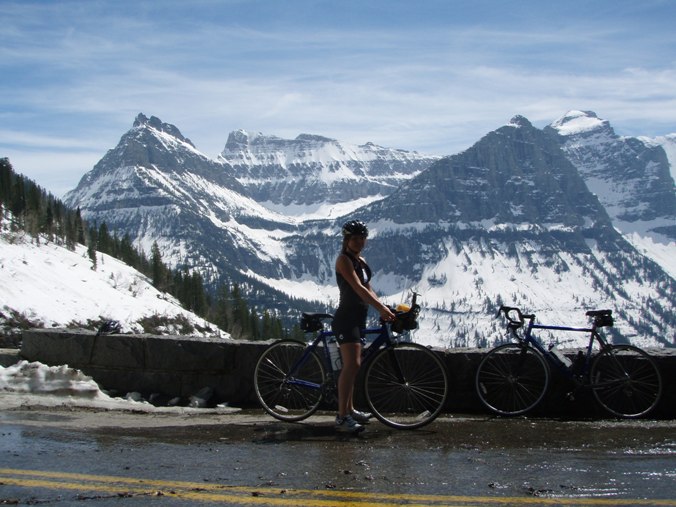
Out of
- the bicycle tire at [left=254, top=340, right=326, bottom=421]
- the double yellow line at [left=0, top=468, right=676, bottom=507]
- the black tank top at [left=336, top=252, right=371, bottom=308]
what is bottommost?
the double yellow line at [left=0, top=468, right=676, bottom=507]

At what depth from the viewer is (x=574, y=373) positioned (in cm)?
1183

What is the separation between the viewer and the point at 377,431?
10648 millimetres

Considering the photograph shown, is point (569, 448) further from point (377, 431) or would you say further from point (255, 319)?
point (255, 319)

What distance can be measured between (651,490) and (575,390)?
452 centimetres

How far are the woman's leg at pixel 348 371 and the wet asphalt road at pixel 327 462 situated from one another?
45 centimetres

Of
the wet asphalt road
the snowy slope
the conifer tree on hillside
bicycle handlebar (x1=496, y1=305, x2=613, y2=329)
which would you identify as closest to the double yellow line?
the wet asphalt road

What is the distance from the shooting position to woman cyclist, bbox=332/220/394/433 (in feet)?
35.0

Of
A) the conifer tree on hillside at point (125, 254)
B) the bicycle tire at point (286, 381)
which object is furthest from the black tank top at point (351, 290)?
the conifer tree on hillside at point (125, 254)

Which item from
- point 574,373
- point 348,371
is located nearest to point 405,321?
point 348,371

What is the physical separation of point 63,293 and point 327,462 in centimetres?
7035

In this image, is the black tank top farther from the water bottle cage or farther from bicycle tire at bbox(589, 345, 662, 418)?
bicycle tire at bbox(589, 345, 662, 418)

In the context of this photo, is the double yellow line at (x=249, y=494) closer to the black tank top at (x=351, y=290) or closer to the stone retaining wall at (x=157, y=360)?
the black tank top at (x=351, y=290)

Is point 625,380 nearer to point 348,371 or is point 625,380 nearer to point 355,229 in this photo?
point 348,371

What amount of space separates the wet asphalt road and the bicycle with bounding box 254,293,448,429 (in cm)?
27
